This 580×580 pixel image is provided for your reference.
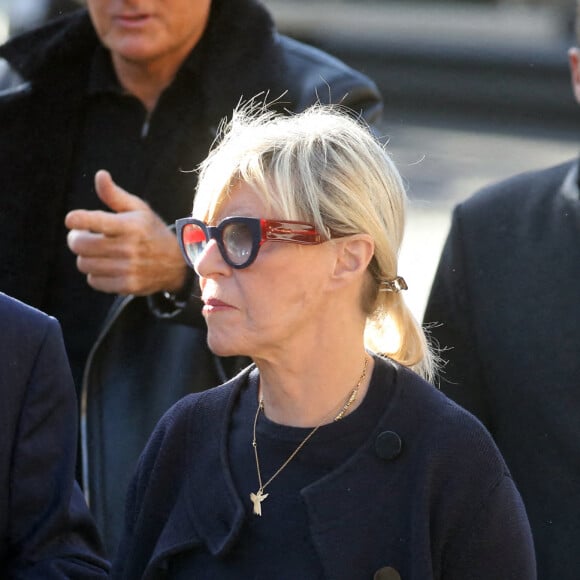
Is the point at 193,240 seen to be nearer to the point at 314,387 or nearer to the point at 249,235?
the point at 249,235

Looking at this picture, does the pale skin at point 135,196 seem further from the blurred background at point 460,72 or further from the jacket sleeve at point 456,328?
the blurred background at point 460,72

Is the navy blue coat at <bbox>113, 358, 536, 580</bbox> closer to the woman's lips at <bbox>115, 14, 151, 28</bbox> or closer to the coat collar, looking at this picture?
the coat collar

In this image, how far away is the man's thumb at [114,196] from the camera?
10.7 feet

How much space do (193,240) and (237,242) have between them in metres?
0.13

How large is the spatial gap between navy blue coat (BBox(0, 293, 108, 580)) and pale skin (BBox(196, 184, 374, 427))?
1.01ft

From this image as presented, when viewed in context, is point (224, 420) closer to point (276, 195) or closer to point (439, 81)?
point (276, 195)

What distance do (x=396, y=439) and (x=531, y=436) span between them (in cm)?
94

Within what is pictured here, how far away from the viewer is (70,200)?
3723 millimetres

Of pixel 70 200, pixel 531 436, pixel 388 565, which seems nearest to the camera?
pixel 388 565

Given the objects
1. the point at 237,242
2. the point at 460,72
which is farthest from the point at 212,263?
the point at 460,72

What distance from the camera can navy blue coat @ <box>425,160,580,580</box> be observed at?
323 cm

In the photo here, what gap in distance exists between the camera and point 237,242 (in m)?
2.46

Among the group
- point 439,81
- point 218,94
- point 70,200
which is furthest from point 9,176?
point 439,81

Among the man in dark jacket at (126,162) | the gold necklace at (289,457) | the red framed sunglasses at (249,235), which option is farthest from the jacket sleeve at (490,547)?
the man in dark jacket at (126,162)
